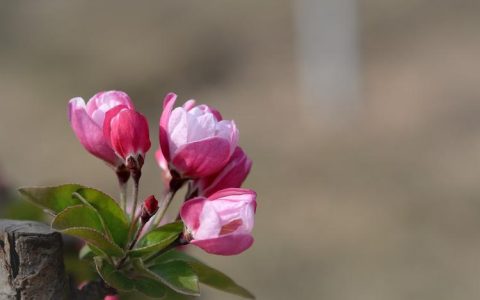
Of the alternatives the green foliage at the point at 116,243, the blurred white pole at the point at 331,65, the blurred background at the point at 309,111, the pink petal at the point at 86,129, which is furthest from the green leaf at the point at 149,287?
the blurred white pole at the point at 331,65

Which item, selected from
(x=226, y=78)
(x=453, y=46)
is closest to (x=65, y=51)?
(x=226, y=78)

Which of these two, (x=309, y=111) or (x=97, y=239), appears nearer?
(x=97, y=239)

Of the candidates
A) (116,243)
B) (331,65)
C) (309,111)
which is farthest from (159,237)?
(331,65)

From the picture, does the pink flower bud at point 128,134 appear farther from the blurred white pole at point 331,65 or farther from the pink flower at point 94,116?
the blurred white pole at point 331,65

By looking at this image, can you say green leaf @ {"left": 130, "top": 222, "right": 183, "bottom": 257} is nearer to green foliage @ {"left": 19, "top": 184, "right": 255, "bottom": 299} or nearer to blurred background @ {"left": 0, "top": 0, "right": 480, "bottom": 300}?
green foliage @ {"left": 19, "top": 184, "right": 255, "bottom": 299}

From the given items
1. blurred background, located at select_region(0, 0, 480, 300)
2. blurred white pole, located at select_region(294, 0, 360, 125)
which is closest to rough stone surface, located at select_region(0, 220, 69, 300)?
blurred background, located at select_region(0, 0, 480, 300)

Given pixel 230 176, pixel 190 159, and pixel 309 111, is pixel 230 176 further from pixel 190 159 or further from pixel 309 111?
pixel 309 111

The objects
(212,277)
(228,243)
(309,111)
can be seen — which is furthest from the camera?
(309,111)
